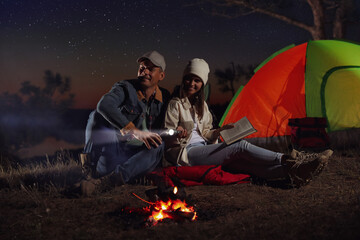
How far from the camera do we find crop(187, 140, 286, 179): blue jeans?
3633 millimetres

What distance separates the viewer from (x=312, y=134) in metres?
5.20

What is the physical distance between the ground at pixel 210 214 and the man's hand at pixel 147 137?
521 millimetres

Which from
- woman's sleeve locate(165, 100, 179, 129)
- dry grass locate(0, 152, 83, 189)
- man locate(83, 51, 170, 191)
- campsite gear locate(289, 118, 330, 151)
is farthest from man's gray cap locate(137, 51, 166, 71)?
campsite gear locate(289, 118, 330, 151)

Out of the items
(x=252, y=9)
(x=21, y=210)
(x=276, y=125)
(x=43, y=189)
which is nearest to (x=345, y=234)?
(x=21, y=210)

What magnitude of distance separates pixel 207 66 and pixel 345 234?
231 cm

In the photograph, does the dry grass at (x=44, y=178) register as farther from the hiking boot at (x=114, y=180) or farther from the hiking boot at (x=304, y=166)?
the hiking boot at (x=304, y=166)

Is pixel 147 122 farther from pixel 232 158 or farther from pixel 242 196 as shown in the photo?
pixel 242 196

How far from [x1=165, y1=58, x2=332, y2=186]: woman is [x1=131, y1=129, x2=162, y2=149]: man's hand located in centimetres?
30

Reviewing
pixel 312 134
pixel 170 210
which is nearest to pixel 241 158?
pixel 170 210

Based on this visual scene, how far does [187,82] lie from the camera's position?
3.89 meters

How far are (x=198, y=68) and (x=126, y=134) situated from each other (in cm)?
108

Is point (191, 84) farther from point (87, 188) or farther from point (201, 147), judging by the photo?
point (87, 188)

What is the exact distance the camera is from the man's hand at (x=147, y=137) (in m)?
3.46

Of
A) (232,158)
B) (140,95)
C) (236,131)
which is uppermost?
(140,95)
